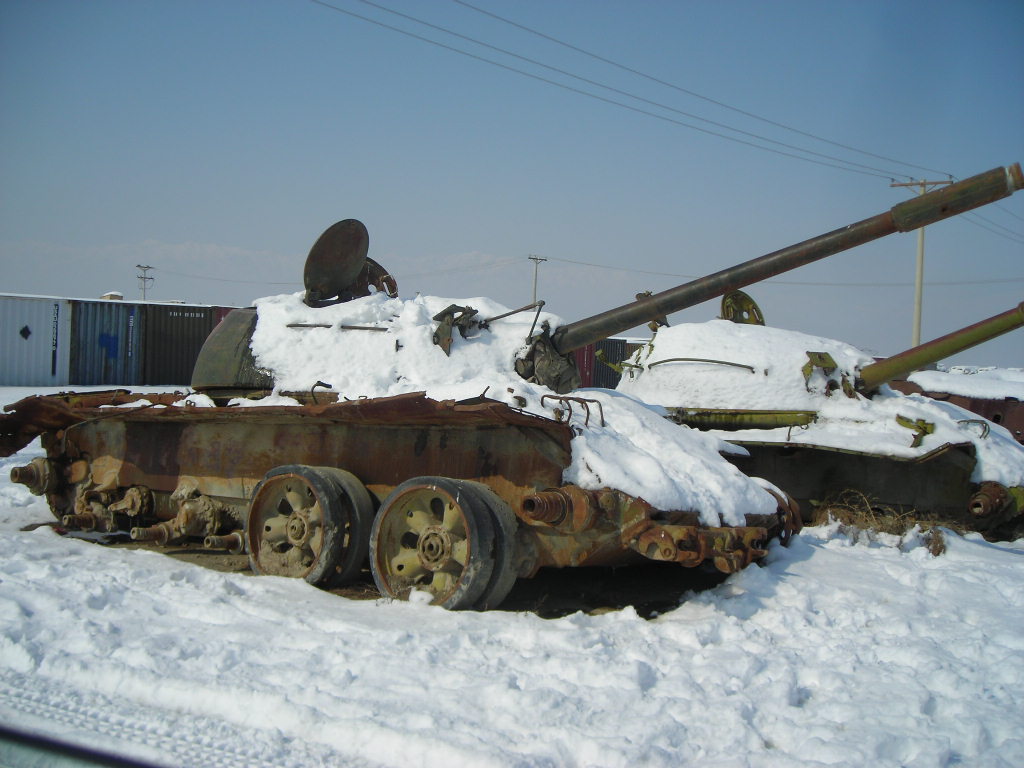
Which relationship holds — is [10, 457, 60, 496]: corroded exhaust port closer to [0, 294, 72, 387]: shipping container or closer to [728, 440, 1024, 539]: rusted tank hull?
[728, 440, 1024, 539]: rusted tank hull

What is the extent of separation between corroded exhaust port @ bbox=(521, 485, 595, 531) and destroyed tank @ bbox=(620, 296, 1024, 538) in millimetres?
4333

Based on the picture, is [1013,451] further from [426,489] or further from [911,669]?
[426,489]

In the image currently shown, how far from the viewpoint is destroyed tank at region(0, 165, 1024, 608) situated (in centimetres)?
542

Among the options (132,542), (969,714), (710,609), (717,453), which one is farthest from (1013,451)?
(132,542)

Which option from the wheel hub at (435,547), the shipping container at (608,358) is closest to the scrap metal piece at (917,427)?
the wheel hub at (435,547)

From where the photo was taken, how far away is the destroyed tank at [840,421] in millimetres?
8961

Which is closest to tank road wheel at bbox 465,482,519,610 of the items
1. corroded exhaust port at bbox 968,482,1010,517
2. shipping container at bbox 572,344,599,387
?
corroded exhaust port at bbox 968,482,1010,517

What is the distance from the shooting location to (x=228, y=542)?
6977 mm

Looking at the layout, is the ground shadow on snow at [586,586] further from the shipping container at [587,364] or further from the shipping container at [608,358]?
the shipping container at [608,358]

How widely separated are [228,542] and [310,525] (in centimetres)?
113

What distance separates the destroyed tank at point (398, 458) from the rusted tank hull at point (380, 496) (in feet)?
0.04

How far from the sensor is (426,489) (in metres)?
5.61

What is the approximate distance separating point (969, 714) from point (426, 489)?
10.1ft

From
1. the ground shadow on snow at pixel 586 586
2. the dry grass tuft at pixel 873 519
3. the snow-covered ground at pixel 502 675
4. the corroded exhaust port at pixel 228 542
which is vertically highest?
the dry grass tuft at pixel 873 519
